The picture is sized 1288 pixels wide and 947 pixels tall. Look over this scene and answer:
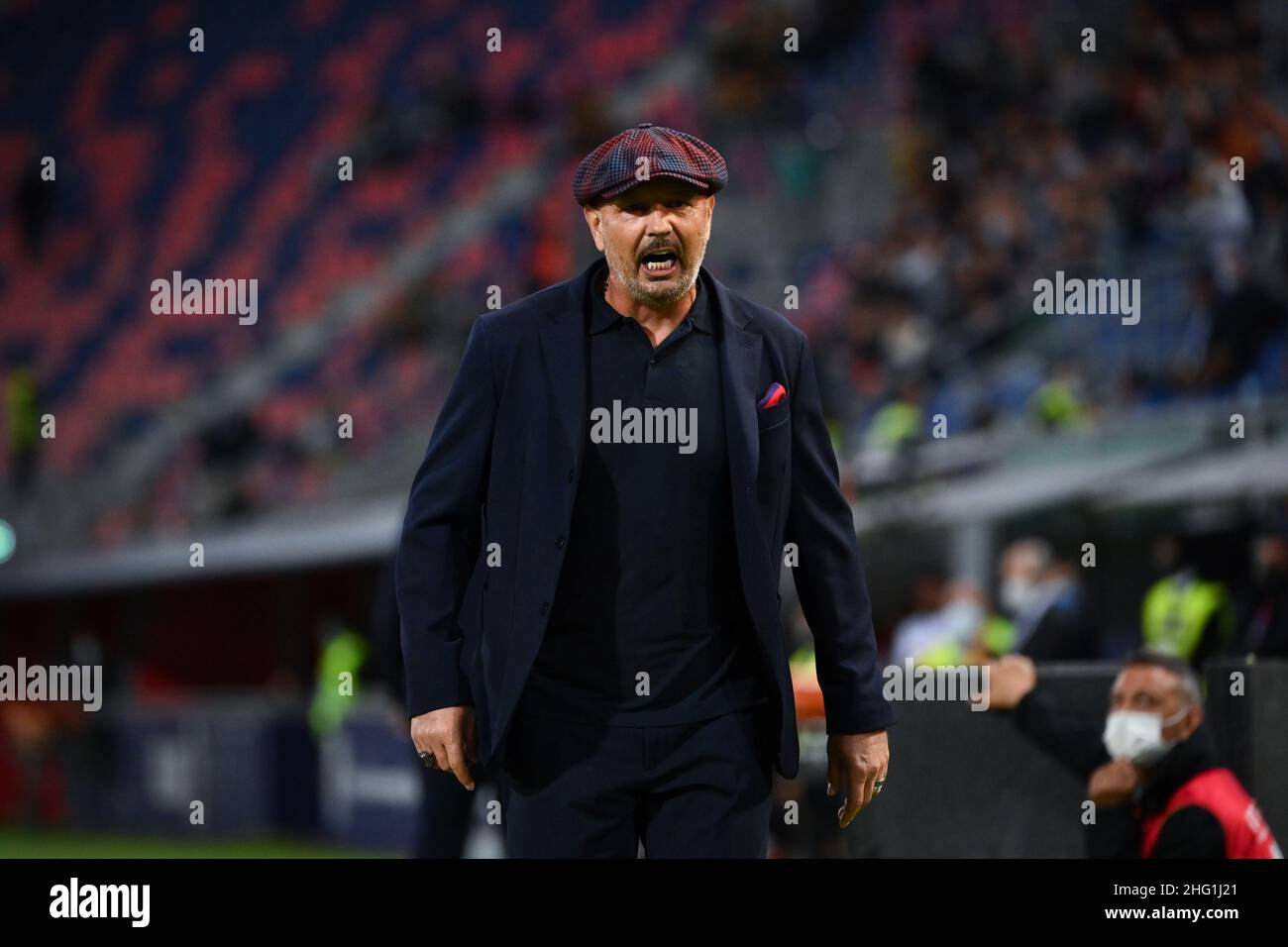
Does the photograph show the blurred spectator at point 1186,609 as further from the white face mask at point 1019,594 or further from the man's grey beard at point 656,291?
the man's grey beard at point 656,291

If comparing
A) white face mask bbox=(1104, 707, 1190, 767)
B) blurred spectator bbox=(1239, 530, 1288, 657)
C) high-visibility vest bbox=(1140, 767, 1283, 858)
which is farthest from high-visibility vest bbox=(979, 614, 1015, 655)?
high-visibility vest bbox=(1140, 767, 1283, 858)

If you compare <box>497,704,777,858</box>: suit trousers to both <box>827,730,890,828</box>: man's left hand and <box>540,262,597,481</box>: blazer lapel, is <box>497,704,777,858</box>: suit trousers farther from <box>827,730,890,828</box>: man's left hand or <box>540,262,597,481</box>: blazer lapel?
<box>540,262,597,481</box>: blazer lapel

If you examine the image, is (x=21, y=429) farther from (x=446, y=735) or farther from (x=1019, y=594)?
(x=446, y=735)

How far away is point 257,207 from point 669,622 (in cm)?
1433

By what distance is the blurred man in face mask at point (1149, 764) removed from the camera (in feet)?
13.6

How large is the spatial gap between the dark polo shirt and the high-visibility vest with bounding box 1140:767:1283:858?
159 cm

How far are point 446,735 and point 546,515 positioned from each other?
38 cm

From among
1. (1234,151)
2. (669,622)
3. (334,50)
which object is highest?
(334,50)

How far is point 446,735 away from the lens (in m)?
2.97

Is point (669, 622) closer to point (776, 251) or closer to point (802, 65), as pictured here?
point (776, 251)

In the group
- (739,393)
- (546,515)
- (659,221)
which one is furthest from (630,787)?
(659,221)
